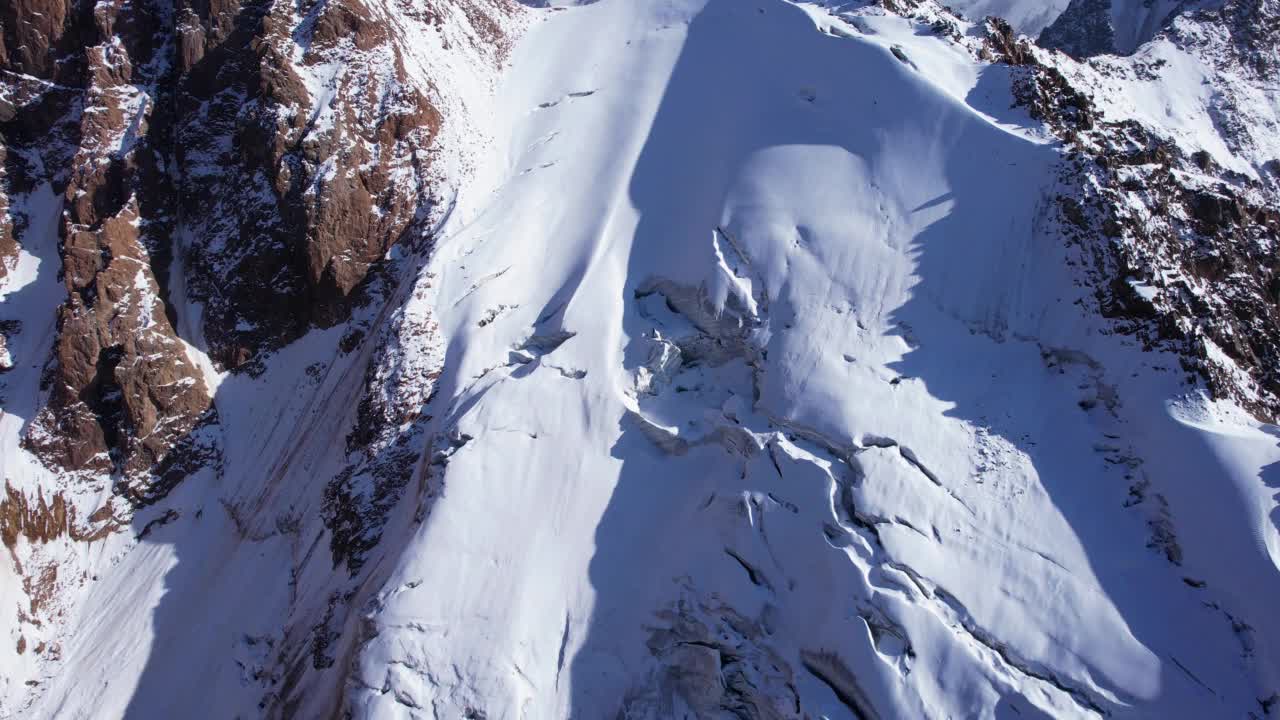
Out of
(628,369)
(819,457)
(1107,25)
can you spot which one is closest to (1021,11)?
(1107,25)

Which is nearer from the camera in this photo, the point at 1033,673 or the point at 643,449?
the point at 1033,673

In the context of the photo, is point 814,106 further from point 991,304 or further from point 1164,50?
point 1164,50

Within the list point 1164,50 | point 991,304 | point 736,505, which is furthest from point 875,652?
A: point 1164,50

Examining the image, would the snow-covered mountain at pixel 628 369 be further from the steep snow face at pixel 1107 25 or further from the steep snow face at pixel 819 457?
the steep snow face at pixel 1107 25

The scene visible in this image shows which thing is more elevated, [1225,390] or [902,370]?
[1225,390]

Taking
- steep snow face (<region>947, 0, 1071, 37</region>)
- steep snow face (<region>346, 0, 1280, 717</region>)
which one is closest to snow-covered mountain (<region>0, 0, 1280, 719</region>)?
steep snow face (<region>346, 0, 1280, 717</region>)

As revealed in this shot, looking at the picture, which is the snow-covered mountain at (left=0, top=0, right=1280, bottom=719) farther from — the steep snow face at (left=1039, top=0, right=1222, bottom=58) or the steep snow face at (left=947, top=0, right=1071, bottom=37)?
the steep snow face at (left=947, top=0, right=1071, bottom=37)

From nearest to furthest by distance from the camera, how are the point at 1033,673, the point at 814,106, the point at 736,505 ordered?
1. the point at 1033,673
2. the point at 736,505
3. the point at 814,106
